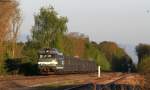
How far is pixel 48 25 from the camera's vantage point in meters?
101

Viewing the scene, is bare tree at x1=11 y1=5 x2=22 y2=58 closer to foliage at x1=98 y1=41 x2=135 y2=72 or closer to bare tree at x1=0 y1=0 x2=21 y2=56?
bare tree at x1=0 y1=0 x2=21 y2=56

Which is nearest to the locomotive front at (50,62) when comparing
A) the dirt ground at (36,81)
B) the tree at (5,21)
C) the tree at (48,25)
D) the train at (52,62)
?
the train at (52,62)

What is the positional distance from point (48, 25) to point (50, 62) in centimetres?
4249

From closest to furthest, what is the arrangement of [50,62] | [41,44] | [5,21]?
[50,62] → [5,21] → [41,44]

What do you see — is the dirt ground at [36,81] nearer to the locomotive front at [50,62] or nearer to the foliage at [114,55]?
the locomotive front at [50,62]

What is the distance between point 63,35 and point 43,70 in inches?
1712

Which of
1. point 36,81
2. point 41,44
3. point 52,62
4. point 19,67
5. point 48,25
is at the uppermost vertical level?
point 48,25

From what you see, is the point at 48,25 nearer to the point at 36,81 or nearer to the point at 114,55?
the point at 114,55

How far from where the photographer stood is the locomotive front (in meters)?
58.3

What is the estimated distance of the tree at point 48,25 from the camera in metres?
97.0

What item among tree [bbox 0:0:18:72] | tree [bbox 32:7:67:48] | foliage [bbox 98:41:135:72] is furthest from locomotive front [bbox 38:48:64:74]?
foliage [bbox 98:41:135:72]

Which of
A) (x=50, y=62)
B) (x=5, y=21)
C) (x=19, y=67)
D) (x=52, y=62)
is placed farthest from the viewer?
(x=19, y=67)

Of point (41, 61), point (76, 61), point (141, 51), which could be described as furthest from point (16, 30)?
point (141, 51)

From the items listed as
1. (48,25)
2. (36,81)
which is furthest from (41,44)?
(36,81)
